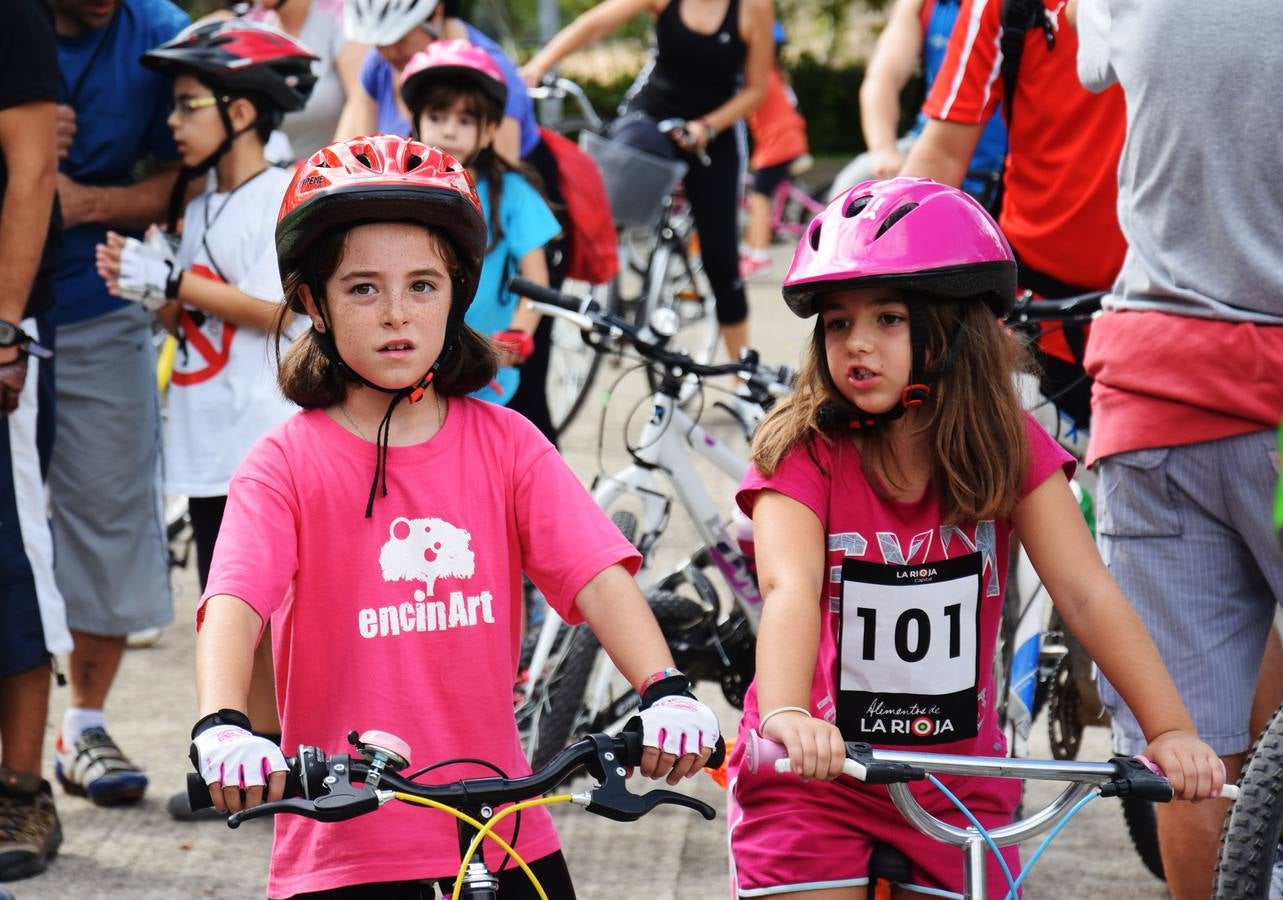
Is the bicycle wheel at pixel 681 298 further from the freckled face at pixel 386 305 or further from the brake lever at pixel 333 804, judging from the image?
the brake lever at pixel 333 804

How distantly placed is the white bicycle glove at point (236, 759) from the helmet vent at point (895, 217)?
55.7 inches

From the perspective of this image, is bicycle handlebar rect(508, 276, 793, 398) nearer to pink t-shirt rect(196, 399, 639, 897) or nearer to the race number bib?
the race number bib

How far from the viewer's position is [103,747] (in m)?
5.46

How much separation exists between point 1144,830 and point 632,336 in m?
1.86

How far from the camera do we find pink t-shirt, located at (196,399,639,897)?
9.36ft

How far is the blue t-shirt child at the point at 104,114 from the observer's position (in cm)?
536

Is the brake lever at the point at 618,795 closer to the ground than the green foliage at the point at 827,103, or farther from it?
closer to the ground

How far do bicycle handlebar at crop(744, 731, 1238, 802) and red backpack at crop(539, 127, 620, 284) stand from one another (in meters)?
3.73

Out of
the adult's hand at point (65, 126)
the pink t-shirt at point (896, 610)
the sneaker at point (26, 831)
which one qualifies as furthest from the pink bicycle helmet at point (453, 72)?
the pink t-shirt at point (896, 610)

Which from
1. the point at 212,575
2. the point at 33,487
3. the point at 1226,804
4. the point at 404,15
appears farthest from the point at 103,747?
the point at 1226,804

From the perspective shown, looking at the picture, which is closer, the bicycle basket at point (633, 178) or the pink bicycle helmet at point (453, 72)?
the pink bicycle helmet at point (453, 72)

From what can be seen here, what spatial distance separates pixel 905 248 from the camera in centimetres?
314

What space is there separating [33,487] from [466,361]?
2227 millimetres

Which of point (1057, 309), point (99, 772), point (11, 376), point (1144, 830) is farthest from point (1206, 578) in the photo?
point (99, 772)
